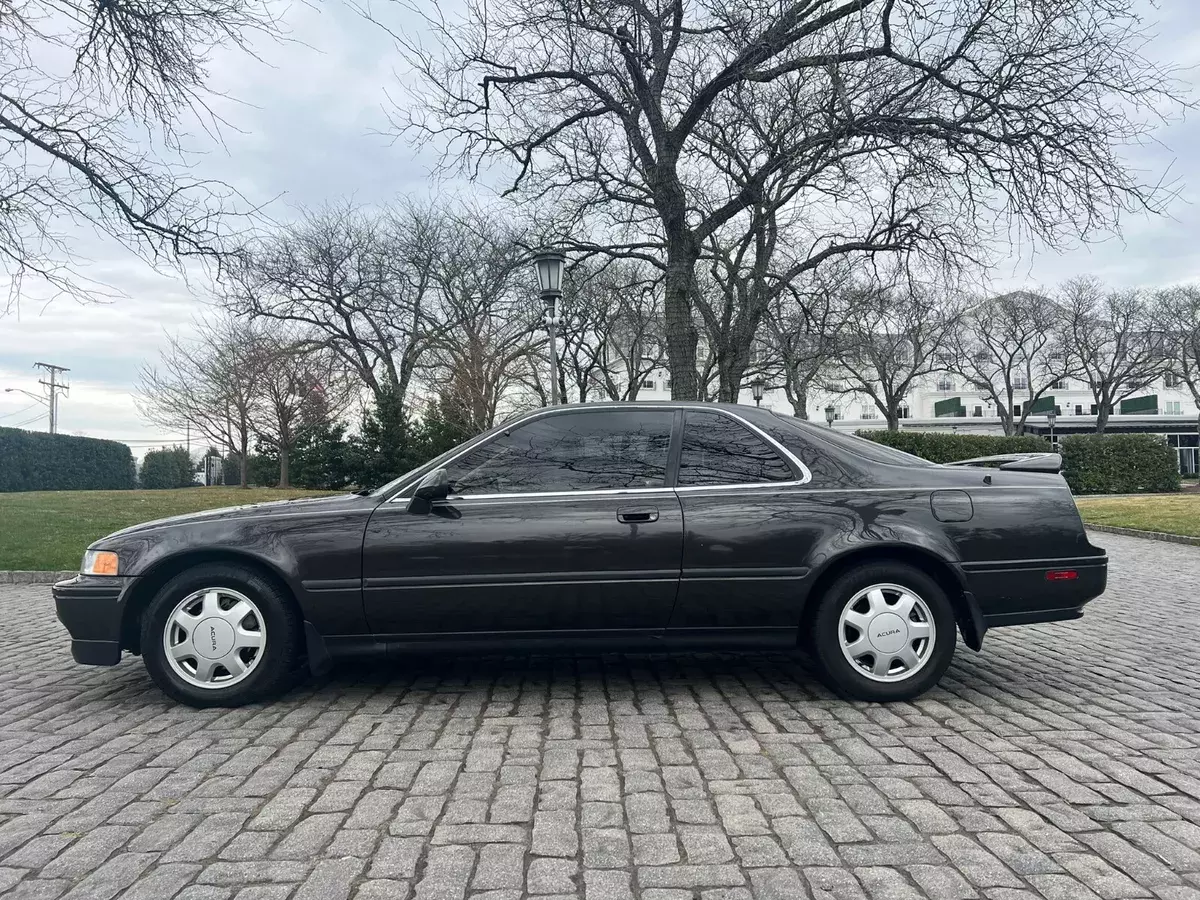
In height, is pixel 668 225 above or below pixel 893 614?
above

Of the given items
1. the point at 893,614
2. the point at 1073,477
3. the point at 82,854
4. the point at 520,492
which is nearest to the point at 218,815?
the point at 82,854

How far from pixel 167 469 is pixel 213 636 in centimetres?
3681

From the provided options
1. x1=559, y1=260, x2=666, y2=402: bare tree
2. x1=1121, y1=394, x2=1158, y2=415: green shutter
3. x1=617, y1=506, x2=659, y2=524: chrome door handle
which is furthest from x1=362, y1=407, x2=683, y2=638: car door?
x1=1121, y1=394, x2=1158, y2=415: green shutter

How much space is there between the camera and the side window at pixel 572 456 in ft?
13.2

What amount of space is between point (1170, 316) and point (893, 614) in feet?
148

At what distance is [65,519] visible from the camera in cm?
1483

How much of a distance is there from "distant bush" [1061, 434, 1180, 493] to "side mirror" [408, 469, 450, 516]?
3062 cm

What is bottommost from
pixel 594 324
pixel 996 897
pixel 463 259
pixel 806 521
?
pixel 996 897

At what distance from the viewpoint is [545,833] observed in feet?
8.33

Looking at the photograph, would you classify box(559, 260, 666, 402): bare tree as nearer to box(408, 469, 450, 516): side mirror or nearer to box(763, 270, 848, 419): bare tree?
box(763, 270, 848, 419): bare tree

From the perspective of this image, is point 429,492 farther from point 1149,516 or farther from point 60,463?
point 60,463

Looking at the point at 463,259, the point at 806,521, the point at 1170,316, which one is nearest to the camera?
the point at 806,521

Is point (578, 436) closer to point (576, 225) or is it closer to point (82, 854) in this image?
point (82, 854)

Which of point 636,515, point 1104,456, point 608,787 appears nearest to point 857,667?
point 636,515
